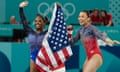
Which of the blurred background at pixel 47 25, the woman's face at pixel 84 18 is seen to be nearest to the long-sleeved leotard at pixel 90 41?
the woman's face at pixel 84 18

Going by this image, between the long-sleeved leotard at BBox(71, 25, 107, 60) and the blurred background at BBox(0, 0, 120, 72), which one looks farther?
the blurred background at BBox(0, 0, 120, 72)

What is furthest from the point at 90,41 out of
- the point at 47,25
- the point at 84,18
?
the point at 47,25

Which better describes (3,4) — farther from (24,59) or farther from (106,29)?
(24,59)

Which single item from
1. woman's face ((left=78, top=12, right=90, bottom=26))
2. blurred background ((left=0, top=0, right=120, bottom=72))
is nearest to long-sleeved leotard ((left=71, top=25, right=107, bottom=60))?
woman's face ((left=78, top=12, right=90, bottom=26))

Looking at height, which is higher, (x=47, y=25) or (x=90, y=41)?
(x=90, y=41)

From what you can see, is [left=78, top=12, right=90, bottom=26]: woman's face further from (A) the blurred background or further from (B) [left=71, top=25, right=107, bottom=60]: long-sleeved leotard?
(A) the blurred background

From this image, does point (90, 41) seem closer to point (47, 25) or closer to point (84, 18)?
point (84, 18)

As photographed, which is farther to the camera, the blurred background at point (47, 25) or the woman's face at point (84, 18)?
the blurred background at point (47, 25)

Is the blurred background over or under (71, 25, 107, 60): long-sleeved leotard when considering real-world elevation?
under

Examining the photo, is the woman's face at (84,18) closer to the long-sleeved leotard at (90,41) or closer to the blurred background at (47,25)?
the long-sleeved leotard at (90,41)

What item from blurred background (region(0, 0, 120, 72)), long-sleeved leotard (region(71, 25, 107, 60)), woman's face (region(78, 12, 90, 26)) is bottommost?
blurred background (region(0, 0, 120, 72))

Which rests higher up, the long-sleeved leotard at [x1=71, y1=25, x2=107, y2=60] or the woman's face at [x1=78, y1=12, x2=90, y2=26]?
the woman's face at [x1=78, y1=12, x2=90, y2=26]

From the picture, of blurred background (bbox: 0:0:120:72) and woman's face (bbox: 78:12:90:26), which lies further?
blurred background (bbox: 0:0:120:72)

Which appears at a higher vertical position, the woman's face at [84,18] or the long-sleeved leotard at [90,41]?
the woman's face at [84,18]
